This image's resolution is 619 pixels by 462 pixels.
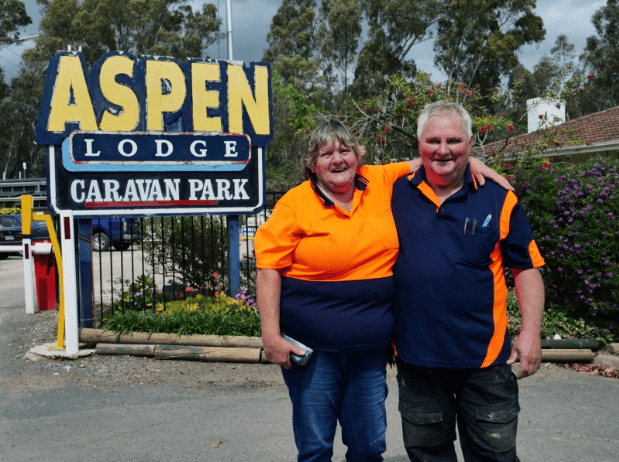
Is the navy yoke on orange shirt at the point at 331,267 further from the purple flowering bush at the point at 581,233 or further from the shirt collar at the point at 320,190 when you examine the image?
the purple flowering bush at the point at 581,233

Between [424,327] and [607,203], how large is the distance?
422 cm

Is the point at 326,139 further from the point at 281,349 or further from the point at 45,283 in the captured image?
the point at 45,283

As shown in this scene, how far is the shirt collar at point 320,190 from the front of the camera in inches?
95.2

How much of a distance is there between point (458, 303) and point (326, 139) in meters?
0.88

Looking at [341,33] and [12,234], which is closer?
[12,234]

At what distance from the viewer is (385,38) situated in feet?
106

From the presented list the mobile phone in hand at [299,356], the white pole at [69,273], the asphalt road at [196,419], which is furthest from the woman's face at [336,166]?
the white pole at [69,273]

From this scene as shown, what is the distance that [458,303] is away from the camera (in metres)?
2.31

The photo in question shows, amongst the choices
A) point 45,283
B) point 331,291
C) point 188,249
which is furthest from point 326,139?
point 45,283

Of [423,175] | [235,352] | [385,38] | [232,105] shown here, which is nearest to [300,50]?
[385,38]

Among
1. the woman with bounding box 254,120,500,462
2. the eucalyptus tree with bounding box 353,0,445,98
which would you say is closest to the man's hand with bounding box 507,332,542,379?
the woman with bounding box 254,120,500,462

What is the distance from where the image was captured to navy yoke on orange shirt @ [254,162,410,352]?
2.34 meters

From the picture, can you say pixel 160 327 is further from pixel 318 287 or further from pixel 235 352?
pixel 318 287

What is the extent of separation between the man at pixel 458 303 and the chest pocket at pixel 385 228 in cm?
4
